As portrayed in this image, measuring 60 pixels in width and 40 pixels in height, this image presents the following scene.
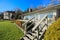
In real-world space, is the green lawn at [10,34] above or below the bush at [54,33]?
below

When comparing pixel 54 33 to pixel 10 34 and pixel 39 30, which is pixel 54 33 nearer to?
pixel 39 30

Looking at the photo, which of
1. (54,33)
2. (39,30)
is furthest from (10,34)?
(54,33)

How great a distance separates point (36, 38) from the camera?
8242mm

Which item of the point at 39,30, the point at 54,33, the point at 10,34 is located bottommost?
the point at 10,34

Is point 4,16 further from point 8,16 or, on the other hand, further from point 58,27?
point 58,27

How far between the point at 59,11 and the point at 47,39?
7195 millimetres

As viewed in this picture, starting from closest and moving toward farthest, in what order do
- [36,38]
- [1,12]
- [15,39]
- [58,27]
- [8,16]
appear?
[58,27]
[36,38]
[15,39]
[8,16]
[1,12]

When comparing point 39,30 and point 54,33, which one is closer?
point 54,33

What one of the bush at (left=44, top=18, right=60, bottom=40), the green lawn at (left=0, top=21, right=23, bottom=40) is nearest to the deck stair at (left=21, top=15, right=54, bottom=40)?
the bush at (left=44, top=18, right=60, bottom=40)

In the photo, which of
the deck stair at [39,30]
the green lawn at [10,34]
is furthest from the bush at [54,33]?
the green lawn at [10,34]

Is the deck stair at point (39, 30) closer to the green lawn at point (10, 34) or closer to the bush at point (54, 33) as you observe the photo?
the bush at point (54, 33)

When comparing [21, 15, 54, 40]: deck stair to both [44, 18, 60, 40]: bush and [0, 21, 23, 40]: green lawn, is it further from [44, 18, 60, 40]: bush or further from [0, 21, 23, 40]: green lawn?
[0, 21, 23, 40]: green lawn

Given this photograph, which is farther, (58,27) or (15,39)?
(15,39)

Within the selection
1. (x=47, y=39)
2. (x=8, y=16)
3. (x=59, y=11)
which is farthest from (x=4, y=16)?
(x=47, y=39)
